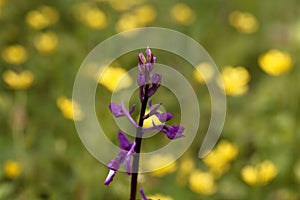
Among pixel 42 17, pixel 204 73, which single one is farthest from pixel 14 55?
pixel 204 73

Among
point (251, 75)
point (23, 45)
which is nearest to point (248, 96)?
point (251, 75)

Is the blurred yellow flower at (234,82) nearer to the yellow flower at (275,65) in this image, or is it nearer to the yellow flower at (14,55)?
the yellow flower at (275,65)

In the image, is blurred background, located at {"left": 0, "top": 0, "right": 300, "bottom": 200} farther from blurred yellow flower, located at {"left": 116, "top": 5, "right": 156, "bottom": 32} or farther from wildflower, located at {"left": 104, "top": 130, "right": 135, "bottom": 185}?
wildflower, located at {"left": 104, "top": 130, "right": 135, "bottom": 185}

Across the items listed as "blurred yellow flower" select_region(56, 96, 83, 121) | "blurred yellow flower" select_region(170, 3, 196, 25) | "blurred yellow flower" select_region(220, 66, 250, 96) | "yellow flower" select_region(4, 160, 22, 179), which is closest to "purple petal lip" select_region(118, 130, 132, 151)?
"yellow flower" select_region(4, 160, 22, 179)

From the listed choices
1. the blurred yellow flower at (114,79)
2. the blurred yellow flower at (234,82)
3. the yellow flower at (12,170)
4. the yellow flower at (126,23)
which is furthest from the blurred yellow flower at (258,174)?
the yellow flower at (126,23)

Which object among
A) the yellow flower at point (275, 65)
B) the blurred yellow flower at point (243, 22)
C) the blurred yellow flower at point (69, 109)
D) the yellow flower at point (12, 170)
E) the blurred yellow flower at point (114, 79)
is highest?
the blurred yellow flower at point (243, 22)
